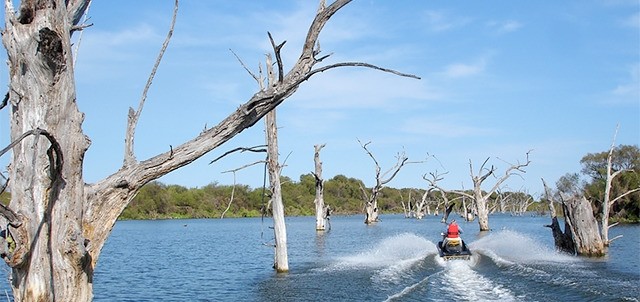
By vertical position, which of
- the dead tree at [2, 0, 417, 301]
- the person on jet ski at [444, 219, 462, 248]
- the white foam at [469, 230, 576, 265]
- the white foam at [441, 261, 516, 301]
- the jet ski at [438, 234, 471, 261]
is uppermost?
the dead tree at [2, 0, 417, 301]

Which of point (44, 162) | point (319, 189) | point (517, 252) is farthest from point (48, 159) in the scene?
point (319, 189)

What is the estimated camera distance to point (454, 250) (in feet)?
79.2

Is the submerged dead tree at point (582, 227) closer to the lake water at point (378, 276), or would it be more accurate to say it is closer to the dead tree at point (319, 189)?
the lake water at point (378, 276)

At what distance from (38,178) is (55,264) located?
23.6 inches

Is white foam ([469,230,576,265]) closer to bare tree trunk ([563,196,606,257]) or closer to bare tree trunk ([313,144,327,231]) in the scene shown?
bare tree trunk ([563,196,606,257])

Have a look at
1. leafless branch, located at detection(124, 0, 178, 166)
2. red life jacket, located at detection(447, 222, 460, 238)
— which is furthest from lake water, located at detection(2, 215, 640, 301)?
leafless branch, located at detection(124, 0, 178, 166)

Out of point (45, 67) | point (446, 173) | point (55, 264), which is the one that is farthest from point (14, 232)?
point (446, 173)

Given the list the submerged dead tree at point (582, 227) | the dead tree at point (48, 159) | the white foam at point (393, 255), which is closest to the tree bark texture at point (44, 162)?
the dead tree at point (48, 159)

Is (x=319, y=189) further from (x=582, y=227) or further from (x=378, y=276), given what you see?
(x=378, y=276)

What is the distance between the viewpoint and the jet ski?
23781 mm

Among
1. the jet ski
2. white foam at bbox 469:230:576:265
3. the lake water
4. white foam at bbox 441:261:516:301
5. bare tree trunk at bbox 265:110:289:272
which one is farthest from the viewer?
white foam at bbox 469:230:576:265

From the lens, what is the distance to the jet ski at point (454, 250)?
78.0 feet

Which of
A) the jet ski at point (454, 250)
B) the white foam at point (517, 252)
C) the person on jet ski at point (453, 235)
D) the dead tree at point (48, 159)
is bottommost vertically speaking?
the white foam at point (517, 252)

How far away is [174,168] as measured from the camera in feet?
14.8
